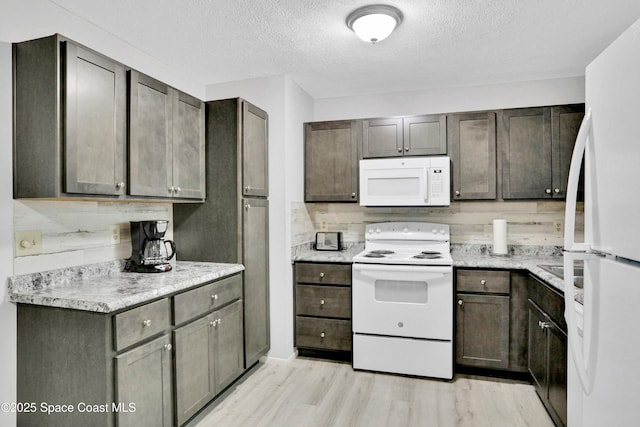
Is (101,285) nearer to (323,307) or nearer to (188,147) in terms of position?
(188,147)

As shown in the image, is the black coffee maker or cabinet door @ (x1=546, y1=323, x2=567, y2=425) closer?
cabinet door @ (x1=546, y1=323, x2=567, y2=425)

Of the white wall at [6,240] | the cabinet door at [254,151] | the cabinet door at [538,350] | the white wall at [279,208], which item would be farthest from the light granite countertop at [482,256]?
the white wall at [6,240]

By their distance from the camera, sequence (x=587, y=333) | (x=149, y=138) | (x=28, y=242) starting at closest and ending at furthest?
(x=587, y=333) < (x=28, y=242) < (x=149, y=138)

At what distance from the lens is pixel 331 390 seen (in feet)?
8.99

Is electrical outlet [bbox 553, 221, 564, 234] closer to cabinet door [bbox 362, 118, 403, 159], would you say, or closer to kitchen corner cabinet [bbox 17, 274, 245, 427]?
cabinet door [bbox 362, 118, 403, 159]

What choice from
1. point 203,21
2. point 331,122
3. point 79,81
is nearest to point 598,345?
point 79,81

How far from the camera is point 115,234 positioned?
2.45 metres

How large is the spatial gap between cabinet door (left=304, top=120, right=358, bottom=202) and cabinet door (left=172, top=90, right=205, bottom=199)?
1.12 metres

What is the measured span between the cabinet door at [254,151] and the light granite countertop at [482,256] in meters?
0.66

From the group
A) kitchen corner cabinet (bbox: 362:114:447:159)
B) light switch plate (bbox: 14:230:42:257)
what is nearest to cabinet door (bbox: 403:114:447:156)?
kitchen corner cabinet (bbox: 362:114:447:159)

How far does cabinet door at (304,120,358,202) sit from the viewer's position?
3.52 m

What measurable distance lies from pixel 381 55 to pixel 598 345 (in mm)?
2399

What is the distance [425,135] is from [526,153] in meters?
0.81

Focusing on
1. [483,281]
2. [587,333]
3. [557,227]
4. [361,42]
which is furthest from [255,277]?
[557,227]
